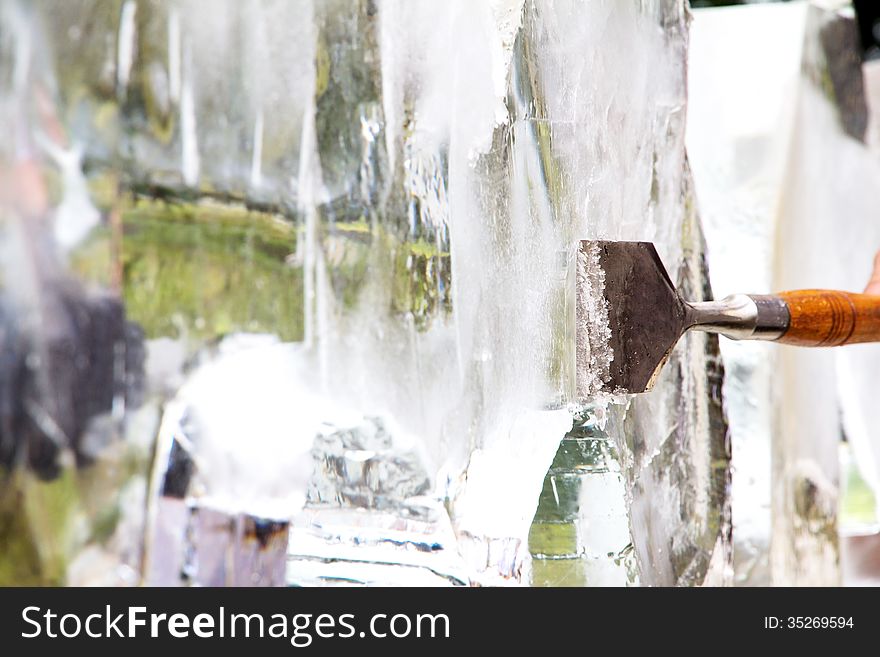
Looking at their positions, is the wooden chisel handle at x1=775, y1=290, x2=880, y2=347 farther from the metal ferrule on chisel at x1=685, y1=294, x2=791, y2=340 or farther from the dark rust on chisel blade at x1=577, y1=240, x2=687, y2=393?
the dark rust on chisel blade at x1=577, y1=240, x2=687, y2=393

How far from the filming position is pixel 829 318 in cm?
102

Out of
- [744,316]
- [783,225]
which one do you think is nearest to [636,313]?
[744,316]

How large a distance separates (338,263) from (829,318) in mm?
564

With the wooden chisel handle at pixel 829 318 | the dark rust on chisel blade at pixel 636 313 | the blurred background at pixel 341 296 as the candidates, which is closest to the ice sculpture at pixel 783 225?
the blurred background at pixel 341 296

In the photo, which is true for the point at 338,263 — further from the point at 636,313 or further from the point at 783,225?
the point at 783,225

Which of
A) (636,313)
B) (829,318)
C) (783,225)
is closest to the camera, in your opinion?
(636,313)

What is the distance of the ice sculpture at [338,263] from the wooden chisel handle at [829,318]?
188 mm

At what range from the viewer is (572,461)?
2.93ft

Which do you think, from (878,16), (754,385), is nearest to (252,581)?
(754,385)

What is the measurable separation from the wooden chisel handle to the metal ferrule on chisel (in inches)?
0.6

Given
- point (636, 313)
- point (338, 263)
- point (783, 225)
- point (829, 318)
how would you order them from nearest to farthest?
1. point (338, 263)
2. point (636, 313)
3. point (829, 318)
4. point (783, 225)

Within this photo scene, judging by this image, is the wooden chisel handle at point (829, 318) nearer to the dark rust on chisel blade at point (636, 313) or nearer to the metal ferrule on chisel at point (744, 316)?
the metal ferrule on chisel at point (744, 316)

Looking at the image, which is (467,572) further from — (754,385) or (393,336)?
(754,385)

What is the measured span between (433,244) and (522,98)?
0.17 metres
